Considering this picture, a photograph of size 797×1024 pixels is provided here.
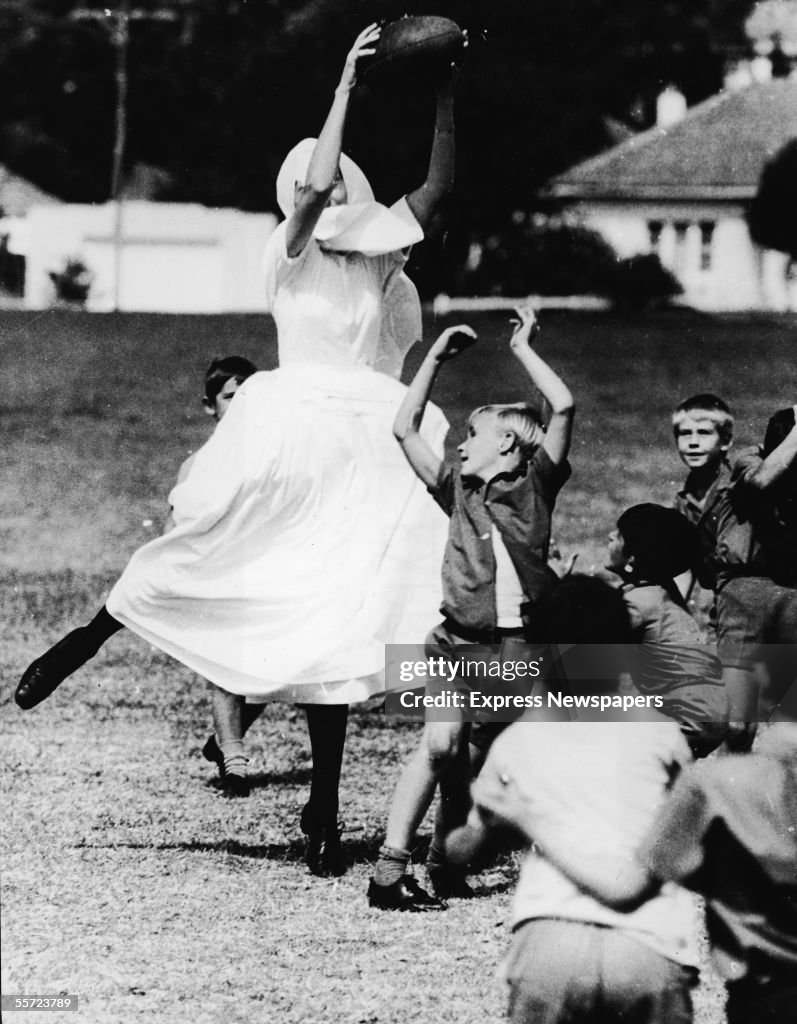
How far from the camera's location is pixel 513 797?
2223 millimetres

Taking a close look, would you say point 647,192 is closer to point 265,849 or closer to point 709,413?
point 709,413

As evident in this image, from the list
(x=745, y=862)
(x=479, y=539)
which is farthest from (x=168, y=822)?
(x=745, y=862)

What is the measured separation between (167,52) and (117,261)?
Answer: 1.46 metres

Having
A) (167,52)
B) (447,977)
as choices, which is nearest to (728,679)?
(447,977)

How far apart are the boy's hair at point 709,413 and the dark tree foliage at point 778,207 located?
27.5ft

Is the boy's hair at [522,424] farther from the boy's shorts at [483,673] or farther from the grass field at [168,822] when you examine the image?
the grass field at [168,822]

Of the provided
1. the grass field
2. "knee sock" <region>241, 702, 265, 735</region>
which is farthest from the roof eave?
"knee sock" <region>241, 702, 265, 735</region>

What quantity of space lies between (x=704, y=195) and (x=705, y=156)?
1.04 m

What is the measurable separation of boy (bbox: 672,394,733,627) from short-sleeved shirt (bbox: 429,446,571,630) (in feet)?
2.79

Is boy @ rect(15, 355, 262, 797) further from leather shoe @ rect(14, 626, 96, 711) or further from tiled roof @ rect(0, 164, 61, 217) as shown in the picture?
tiled roof @ rect(0, 164, 61, 217)

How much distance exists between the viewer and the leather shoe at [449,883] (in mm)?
3566

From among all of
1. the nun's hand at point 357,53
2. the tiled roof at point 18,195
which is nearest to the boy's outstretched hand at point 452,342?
the nun's hand at point 357,53

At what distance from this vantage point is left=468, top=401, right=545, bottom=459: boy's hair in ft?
11.2

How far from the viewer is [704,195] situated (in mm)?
12797
